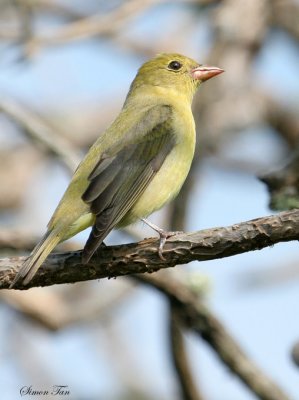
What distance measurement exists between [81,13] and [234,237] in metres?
6.41

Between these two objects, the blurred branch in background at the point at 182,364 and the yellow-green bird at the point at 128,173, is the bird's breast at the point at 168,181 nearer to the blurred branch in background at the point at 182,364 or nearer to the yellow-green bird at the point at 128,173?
the yellow-green bird at the point at 128,173

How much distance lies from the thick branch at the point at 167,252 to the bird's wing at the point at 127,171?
0.13 m

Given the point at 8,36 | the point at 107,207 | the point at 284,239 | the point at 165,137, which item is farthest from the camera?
the point at 8,36

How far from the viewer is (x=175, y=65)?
23.6ft

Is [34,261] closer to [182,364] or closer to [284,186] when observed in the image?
[284,186]

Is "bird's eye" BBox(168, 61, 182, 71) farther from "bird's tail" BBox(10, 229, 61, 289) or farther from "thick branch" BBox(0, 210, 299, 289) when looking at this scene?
"thick branch" BBox(0, 210, 299, 289)

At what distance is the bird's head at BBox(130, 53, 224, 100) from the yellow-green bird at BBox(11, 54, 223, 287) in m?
0.04

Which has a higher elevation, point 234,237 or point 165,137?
point 234,237

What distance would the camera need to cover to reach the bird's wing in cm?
542

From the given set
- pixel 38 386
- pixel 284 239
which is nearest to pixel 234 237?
pixel 284 239

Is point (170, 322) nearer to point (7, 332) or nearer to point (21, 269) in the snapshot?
point (21, 269)

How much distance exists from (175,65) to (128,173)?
1.57 metres

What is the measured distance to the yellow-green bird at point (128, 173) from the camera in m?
5.38

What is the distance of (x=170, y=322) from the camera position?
6.89 meters
